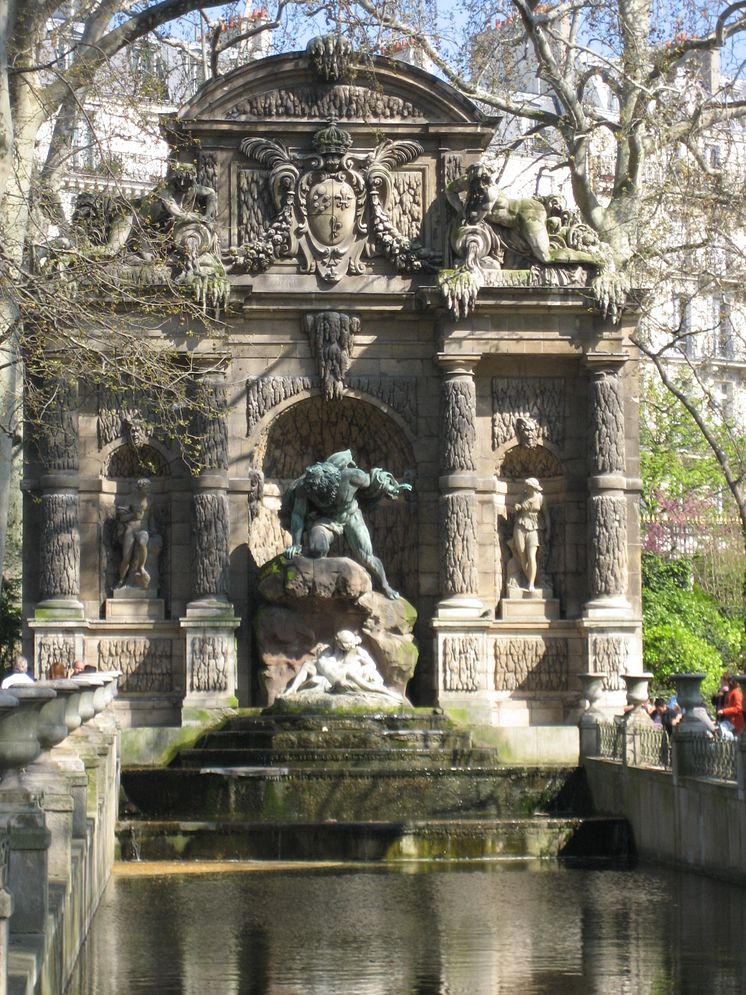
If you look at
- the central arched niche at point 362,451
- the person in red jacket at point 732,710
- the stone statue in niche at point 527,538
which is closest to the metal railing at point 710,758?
the person in red jacket at point 732,710

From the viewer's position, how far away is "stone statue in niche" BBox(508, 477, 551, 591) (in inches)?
1052

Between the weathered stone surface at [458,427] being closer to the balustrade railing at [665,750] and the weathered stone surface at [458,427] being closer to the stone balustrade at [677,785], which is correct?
the balustrade railing at [665,750]

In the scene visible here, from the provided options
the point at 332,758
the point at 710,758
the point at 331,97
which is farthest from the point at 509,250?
the point at 710,758

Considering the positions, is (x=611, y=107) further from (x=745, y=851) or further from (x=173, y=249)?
(x=745, y=851)

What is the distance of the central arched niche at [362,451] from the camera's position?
27.1m

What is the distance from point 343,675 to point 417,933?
10240mm

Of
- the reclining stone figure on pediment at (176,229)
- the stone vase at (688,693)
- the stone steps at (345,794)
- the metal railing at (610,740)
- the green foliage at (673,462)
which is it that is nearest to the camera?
the stone vase at (688,693)

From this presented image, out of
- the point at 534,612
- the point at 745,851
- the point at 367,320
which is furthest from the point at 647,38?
the point at 745,851

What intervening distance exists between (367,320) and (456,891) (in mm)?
11798

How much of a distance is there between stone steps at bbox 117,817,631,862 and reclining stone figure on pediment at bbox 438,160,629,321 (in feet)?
29.0

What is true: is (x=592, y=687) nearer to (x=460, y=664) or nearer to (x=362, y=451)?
(x=460, y=664)

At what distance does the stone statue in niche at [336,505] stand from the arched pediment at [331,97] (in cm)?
506

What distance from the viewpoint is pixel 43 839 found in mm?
9648

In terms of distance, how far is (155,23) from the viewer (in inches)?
821
